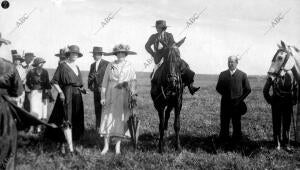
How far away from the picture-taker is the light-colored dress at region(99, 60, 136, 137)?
8.63m

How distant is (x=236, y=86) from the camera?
30.2 ft

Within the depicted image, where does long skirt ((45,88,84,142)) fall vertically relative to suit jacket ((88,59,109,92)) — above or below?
below

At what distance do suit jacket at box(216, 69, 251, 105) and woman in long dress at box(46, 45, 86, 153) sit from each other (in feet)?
12.2

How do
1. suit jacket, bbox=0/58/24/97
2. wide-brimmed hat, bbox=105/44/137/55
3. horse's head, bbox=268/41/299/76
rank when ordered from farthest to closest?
wide-brimmed hat, bbox=105/44/137/55 < horse's head, bbox=268/41/299/76 < suit jacket, bbox=0/58/24/97

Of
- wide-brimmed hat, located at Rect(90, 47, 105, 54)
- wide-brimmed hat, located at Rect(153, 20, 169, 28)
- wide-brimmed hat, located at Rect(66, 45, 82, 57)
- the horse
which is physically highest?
wide-brimmed hat, located at Rect(153, 20, 169, 28)

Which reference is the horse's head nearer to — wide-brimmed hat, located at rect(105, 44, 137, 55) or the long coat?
the long coat

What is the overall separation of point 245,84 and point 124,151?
3.55m

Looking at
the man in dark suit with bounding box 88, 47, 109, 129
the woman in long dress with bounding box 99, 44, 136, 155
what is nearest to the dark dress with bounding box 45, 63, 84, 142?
the woman in long dress with bounding box 99, 44, 136, 155

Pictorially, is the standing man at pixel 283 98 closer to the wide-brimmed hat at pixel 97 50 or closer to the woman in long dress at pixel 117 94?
the woman in long dress at pixel 117 94

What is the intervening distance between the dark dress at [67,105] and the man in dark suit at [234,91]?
3.73m

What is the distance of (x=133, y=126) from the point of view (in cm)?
869

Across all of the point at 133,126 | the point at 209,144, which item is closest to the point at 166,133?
the point at 209,144

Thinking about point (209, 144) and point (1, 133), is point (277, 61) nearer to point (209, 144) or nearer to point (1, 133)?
point (209, 144)

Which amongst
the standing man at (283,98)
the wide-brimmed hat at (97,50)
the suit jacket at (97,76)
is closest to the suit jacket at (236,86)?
the standing man at (283,98)
